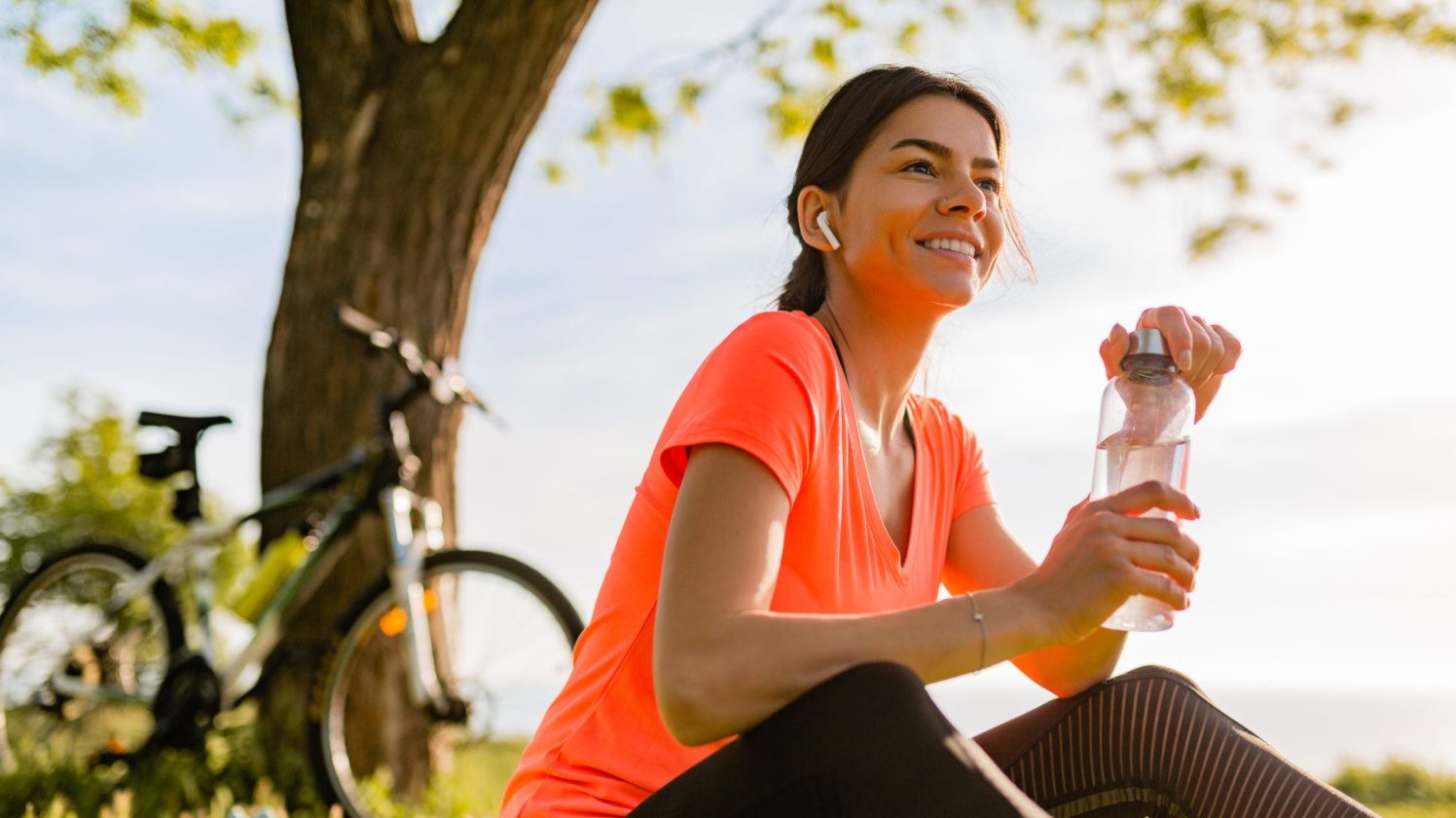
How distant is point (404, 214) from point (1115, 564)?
141 inches

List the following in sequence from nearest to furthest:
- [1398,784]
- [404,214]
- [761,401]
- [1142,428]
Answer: [761,401], [1142,428], [404,214], [1398,784]

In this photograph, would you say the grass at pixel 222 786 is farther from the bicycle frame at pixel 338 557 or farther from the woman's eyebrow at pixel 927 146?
the woman's eyebrow at pixel 927 146

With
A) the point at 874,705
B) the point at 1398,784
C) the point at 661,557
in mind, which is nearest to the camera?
the point at 874,705

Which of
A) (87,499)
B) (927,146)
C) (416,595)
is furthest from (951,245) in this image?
(87,499)

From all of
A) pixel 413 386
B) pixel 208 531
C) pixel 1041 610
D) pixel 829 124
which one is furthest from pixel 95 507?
pixel 1041 610

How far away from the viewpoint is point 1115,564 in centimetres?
142

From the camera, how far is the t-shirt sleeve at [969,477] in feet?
7.20

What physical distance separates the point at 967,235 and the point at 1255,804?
871 mm

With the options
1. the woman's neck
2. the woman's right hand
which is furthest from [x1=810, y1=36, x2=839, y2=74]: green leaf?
the woman's right hand

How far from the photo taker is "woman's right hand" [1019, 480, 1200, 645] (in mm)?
1419

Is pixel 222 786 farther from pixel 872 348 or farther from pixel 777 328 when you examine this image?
pixel 777 328

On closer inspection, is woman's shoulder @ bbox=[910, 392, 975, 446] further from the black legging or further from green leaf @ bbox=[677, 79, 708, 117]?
green leaf @ bbox=[677, 79, 708, 117]

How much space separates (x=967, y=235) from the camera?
6.30 feet

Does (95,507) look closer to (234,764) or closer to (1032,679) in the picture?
(234,764)
